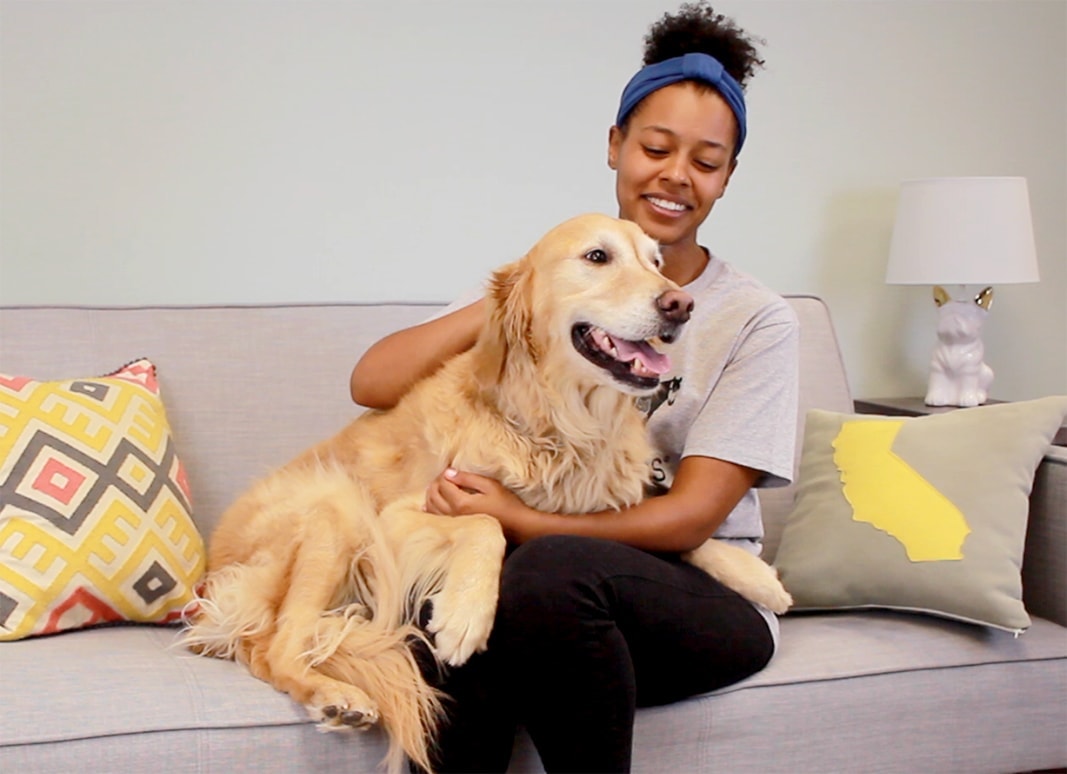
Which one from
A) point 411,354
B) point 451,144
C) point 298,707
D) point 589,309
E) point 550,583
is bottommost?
point 298,707

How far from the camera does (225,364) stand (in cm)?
229

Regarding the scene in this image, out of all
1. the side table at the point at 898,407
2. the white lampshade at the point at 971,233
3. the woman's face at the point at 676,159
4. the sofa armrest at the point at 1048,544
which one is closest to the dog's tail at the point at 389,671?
the woman's face at the point at 676,159

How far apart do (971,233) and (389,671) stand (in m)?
2.07

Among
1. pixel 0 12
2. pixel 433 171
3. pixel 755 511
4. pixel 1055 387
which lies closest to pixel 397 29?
pixel 433 171

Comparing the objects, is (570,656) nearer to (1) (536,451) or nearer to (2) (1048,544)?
(1) (536,451)

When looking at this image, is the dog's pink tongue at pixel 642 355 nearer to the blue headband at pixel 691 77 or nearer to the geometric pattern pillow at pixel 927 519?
the blue headband at pixel 691 77

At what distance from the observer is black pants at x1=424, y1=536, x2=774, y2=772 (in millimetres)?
1479

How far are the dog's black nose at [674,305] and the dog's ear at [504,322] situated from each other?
22 cm

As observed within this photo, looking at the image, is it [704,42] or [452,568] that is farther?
[704,42]

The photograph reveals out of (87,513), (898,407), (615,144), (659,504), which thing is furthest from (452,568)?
(898,407)

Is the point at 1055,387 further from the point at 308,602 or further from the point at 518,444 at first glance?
the point at 308,602

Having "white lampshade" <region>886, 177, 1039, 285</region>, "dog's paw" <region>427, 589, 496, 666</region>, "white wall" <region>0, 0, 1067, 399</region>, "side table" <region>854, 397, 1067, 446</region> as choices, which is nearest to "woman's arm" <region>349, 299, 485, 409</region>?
"dog's paw" <region>427, 589, 496, 666</region>

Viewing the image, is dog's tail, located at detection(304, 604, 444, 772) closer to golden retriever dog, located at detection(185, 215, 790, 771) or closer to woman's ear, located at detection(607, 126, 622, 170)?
golden retriever dog, located at detection(185, 215, 790, 771)

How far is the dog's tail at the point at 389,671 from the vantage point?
151cm
